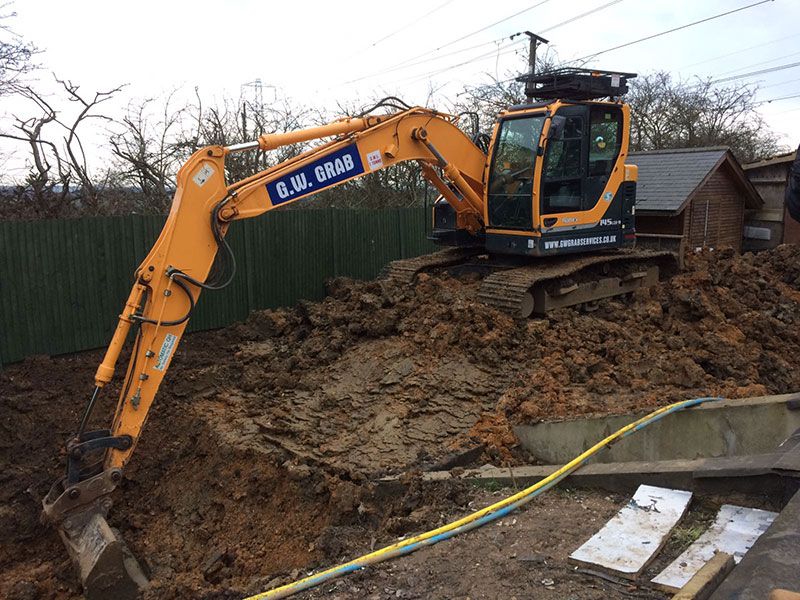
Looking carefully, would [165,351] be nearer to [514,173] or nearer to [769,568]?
[769,568]

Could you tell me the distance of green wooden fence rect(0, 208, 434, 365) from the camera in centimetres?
736

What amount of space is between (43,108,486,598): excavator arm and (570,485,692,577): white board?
3.01m

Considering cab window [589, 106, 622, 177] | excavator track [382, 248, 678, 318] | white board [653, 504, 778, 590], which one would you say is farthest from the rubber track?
white board [653, 504, 778, 590]

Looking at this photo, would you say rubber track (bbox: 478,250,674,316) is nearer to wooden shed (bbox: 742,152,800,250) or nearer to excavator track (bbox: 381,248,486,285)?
excavator track (bbox: 381,248,486,285)

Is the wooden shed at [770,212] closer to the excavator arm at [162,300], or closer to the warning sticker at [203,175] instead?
the excavator arm at [162,300]

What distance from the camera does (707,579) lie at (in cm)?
251

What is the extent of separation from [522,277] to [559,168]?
150 centimetres

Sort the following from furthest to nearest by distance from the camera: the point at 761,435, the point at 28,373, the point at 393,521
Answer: the point at 28,373
the point at 761,435
the point at 393,521

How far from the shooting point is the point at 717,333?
26.2 feet

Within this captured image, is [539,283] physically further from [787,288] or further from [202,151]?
[787,288]

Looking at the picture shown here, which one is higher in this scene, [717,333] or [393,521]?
[717,333]

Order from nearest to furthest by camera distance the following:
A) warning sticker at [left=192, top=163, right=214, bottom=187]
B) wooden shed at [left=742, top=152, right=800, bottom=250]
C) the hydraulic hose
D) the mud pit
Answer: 1. the hydraulic hose
2. the mud pit
3. warning sticker at [left=192, top=163, right=214, bottom=187]
4. wooden shed at [left=742, top=152, right=800, bottom=250]

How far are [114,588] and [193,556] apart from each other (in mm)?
675

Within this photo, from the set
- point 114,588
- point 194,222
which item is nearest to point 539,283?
point 194,222
